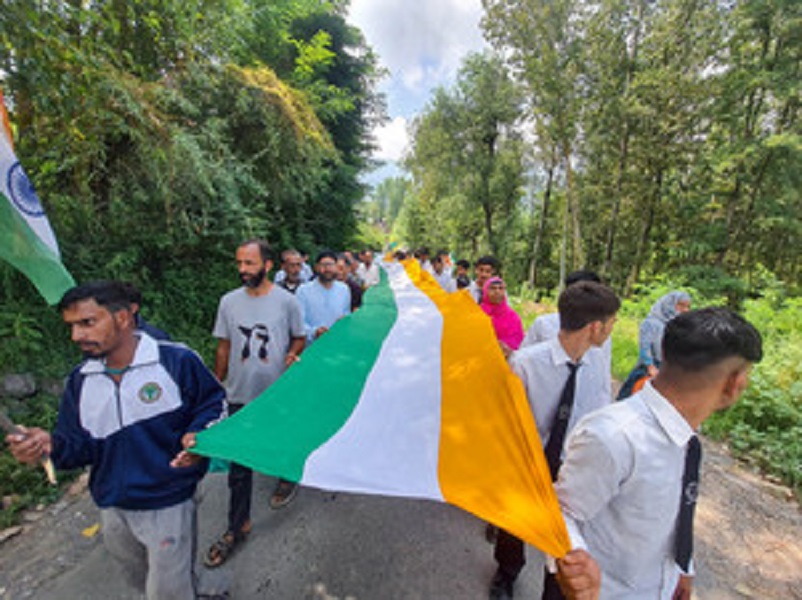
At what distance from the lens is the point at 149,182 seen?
4.71 metres

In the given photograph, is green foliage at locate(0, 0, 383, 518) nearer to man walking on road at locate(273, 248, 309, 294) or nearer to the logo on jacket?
man walking on road at locate(273, 248, 309, 294)

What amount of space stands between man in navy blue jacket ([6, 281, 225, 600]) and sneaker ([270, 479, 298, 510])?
1132mm

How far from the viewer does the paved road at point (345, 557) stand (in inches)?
82.6

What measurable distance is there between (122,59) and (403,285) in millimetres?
5462

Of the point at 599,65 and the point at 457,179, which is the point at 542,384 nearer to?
the point at 599,65

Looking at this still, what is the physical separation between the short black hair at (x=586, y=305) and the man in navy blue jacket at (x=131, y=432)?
1880 millimetres

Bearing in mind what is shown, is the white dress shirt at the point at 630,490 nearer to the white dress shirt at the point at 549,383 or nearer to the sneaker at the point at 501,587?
the white dress shirt at the point at 549,383

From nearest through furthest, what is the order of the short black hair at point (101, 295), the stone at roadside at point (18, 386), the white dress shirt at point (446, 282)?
1. the short black hair at point (101, 295)
2. the stone at roadside at point (18, 386)
3. the white dress shirt at point (446, 282)

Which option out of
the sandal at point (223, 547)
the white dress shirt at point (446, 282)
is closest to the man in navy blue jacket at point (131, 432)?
the sandal at point (223, 547)

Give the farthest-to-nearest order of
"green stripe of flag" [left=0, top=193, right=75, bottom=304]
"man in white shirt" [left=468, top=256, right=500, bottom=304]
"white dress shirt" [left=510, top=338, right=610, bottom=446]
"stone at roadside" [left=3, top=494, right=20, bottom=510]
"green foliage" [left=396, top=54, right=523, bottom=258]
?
"green foliage" [left=396, top=54, right=523, bottom=258]
"man in white shirt" [left=468, top=256, right=500, bottom=304]
"stone at roadside" [left=3, top=494, right=20, bottom=510]
"white dress shirt" [left=510, top=338, right=610, bottom=446]
"green stripe of flag" [left=0, top=193, right=75, bottom=304]

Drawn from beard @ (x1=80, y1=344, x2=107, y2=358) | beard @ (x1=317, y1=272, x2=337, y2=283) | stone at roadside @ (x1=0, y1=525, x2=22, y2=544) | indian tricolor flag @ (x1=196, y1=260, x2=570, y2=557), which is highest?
beard @ (x1=317, y1=272, x2=337, y2=283)

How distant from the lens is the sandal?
87.2 inches

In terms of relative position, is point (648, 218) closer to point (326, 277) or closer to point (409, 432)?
point (326, 277)

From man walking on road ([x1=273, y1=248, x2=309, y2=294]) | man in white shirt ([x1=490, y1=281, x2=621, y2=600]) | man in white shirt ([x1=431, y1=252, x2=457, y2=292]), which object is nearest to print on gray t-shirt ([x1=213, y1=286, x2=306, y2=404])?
man walking on road ([x1=273, y1=248, x2=309, y2=294])
